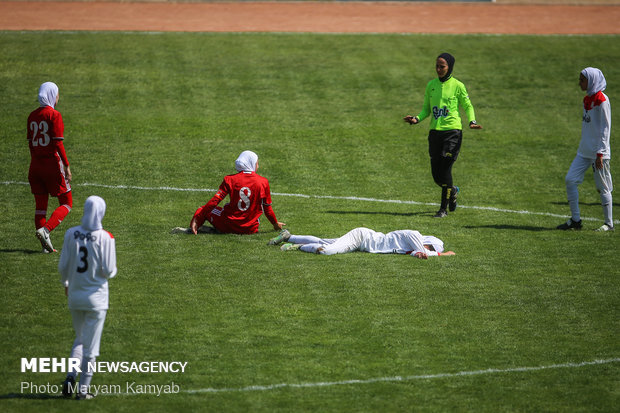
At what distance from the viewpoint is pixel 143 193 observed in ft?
57.2

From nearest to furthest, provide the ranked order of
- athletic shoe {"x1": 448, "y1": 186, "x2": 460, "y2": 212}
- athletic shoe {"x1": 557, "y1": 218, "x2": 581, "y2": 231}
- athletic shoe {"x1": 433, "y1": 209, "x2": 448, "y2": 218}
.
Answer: athletic shoe {"x1": 557, "y1": 218, "x2": 581, "y2": 231} < athletic shoe {"x1": 433, "y1": 209, "x2": 448, "y2": 218} < athletic shoe {"x1": 448, "y1": 186, "x2": 460, "y2": 212}

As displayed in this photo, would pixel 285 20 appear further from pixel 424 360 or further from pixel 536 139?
pixel 424 360

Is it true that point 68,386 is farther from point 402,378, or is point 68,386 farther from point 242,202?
point 242,202

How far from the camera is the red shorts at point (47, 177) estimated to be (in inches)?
503

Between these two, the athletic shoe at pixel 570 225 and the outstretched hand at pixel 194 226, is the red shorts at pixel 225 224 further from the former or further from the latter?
the athletic shoe at pixel 570 225

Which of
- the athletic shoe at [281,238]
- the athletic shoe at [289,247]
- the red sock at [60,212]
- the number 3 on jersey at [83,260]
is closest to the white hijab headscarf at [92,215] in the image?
the number 3 on jersey at [83,260]

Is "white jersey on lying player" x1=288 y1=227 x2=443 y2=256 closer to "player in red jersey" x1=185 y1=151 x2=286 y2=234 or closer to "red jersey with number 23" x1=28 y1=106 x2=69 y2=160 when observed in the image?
"player in red jersey" x1=185 y1=151 x2=286 y2=234

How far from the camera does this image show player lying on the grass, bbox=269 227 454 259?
13.2 m

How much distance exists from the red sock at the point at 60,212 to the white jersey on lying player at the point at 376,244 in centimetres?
378

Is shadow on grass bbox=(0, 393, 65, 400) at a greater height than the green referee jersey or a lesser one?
lesser

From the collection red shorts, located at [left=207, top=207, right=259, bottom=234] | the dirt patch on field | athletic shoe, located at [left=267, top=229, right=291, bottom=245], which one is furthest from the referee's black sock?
the dirt patch on field

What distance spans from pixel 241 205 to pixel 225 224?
501 millimetres

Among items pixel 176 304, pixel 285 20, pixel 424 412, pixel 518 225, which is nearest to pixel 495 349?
pixel 424 412

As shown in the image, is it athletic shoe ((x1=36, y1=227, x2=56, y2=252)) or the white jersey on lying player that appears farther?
the white jersey on lying player
